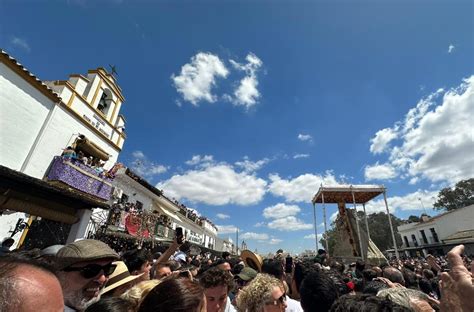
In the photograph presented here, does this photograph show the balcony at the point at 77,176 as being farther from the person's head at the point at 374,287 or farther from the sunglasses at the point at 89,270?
the person's head at the point at 374,287

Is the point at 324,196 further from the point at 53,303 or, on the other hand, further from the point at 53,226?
the point at 53,303

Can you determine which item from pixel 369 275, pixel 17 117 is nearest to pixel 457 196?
pixel 369 275

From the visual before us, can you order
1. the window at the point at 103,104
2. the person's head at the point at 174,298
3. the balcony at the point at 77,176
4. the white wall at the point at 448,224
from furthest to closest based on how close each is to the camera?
the white wall at the point at 448,224, the window at the point at 103,104, the balcony at the point at 77,176, the person's head at the point at 174,298

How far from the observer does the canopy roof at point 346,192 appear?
15.3 metres

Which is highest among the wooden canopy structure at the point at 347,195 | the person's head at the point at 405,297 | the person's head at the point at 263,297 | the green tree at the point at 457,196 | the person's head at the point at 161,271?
the green tree at the point at 457,196

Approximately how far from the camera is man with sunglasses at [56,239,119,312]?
84.1 inches

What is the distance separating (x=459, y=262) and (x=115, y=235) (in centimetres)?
1283

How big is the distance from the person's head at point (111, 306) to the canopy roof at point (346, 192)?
1496 centimetres

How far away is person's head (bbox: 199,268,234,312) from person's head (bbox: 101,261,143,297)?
881mm

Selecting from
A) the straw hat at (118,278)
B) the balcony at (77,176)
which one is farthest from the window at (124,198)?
the straw hat at (118,278)

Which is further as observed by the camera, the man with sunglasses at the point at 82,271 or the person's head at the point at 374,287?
the person's head at the point at 374,287

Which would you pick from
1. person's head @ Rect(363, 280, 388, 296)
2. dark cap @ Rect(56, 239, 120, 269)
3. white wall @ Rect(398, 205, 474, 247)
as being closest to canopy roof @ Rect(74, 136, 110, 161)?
dark cap @ Rect(56, 239, 120, 269)

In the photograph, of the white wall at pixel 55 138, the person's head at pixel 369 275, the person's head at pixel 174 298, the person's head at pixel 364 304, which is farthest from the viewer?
the white wall at pixel 55 138

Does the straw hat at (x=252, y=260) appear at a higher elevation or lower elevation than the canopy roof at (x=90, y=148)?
lower
